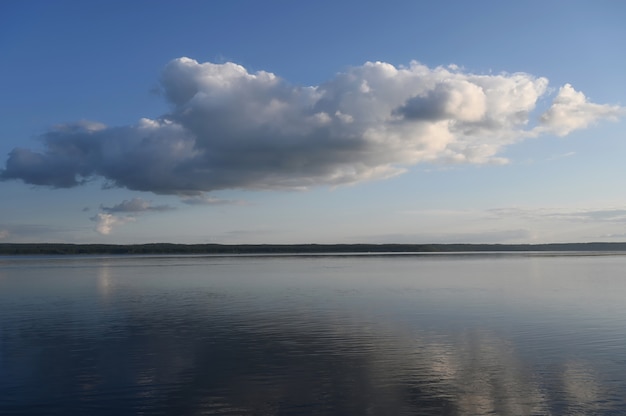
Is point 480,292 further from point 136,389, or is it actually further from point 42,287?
point 42,287

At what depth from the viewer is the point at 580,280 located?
169 ft

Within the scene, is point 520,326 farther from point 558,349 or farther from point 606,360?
point 606,360

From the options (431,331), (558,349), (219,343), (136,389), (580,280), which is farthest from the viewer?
(580,280)

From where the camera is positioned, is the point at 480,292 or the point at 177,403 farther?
the point at 480,292

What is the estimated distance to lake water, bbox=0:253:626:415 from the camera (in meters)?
14.2

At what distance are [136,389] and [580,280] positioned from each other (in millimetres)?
45757

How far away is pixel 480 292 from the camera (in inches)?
1594

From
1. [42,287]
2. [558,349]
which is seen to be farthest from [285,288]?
[558,349]

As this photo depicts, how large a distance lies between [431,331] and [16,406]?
15.7 meters

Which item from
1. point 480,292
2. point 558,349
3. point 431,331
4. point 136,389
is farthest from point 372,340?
point 480,292

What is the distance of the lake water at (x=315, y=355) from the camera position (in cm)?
1422

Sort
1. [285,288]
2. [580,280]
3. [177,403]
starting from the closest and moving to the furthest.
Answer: [177,403] → [285,288] → [580,280]

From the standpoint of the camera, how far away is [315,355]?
19.5 m

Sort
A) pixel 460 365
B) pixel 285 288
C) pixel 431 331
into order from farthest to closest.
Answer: pixel 285 288 → pixel 431 331 → pixel 460 365
